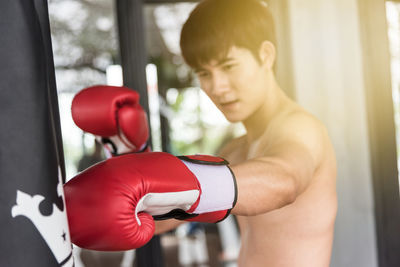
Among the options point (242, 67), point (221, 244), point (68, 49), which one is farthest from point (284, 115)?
point (221, 244)

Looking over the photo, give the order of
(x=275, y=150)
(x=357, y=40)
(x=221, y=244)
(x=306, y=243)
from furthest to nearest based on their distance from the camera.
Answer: (x=221, y=244), (x=357, y=40), (x=306, y=243), (x=275, y=150)

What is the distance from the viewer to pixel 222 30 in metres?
0.93

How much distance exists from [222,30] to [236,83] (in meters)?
0.14

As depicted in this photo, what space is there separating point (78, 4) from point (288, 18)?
2.13 metres

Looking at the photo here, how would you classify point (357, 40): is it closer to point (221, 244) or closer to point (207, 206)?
point (207, 206)

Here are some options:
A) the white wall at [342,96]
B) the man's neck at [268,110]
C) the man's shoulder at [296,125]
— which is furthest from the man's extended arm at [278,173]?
the white wall at [342,96]

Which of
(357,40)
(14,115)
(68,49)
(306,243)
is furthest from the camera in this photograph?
(68,49)

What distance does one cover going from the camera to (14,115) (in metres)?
0.41

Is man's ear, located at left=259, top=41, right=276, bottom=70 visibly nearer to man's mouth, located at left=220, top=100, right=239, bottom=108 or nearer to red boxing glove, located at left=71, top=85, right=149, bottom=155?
man's mouth, located at left=220, top=100, right=239, bottom=108

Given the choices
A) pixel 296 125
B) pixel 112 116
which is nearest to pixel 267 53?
pixel 296 125

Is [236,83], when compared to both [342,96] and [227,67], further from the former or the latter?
[342,96]

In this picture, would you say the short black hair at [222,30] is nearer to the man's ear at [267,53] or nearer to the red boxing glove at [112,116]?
the man's ear at [267,53]

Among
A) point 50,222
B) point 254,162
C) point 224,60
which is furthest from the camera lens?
point 224,60

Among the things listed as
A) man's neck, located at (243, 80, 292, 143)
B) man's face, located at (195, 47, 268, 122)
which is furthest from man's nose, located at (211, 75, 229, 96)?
man's neck, located at (243, 80, 292, 143)
